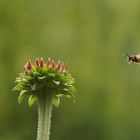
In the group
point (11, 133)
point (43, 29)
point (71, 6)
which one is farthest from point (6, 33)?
point (11, 133)

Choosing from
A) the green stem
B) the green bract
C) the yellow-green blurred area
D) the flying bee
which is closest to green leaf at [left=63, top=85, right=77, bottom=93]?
the green bract

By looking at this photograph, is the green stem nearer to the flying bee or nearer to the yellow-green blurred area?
the flying bee

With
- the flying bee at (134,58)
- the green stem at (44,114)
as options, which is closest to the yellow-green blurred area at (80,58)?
the green stem at (44,114)

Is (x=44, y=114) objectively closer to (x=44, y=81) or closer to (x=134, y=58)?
(x=44, y=81)

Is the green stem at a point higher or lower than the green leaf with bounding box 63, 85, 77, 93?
lower

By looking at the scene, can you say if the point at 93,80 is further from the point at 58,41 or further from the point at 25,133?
the point at 25,133

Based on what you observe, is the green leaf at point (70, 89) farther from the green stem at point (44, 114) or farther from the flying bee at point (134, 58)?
the flying bee at point (134, 58)

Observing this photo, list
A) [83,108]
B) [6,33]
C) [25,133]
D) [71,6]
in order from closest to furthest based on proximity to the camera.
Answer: [25,133] → [83,108] → [6,33] → [71,6]
